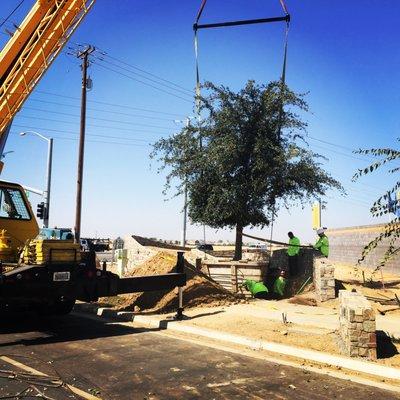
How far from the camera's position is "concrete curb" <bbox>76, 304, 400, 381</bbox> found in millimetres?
6666

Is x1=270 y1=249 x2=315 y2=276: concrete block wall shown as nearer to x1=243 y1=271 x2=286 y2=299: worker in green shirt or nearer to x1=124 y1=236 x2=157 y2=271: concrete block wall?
x1=243 y1=271 x2=286 y2=299: worker in green shirt

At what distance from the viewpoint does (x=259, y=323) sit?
1009 centimetres

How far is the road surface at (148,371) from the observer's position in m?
5.65

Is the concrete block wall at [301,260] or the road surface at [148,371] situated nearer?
the road surface at [148,371]

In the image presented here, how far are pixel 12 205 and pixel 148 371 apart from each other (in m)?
5.64

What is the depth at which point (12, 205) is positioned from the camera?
405 inches

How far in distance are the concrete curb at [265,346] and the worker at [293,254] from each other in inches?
268

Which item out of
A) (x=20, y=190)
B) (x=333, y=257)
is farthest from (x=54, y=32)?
(x=333, y=257)

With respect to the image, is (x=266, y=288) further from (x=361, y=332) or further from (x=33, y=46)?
(x=33, y=46)

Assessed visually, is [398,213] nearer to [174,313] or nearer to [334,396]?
[334,396]

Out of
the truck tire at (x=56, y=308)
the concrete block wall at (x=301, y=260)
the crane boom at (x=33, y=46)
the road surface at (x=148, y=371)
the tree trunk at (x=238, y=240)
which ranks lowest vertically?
the road surface at (x=148, y=371)

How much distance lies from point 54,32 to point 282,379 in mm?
9419

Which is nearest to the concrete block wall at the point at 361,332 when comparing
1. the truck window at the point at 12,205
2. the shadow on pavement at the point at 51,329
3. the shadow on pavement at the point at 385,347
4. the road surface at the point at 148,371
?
the shadow on pavement at the point at 385,347

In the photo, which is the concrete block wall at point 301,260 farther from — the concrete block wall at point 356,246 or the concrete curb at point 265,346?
the concrete block wall at point 356,246
